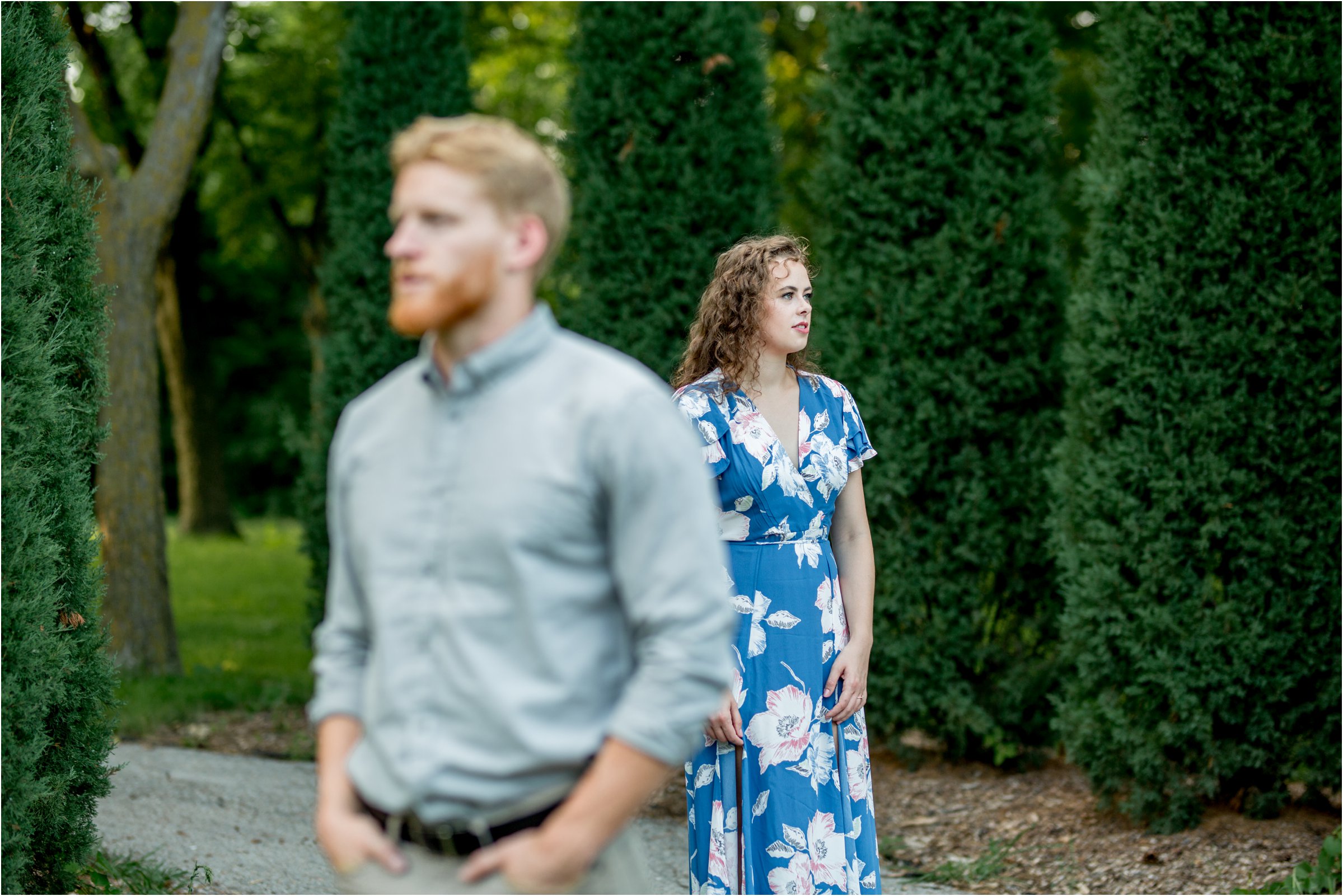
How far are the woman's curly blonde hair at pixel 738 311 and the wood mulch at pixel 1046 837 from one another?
253cm

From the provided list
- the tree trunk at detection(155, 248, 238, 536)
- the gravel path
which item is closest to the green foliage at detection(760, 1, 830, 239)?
the gravel path

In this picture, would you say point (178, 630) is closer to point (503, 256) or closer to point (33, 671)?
point (33, 671)

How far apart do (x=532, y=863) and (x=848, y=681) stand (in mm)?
1888

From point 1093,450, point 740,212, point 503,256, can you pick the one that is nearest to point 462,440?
point 503,256

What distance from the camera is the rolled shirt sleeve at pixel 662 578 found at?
160 cm

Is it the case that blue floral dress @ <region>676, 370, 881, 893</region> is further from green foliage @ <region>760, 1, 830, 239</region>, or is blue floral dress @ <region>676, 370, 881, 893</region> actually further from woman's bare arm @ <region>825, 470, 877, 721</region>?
green foliage @ <region>760, 1, 830, 239</region>

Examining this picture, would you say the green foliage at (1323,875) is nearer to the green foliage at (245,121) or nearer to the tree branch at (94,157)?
the green foliage at (245,121)

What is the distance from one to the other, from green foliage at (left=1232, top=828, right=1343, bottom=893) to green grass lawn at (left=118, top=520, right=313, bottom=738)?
4.12 meters

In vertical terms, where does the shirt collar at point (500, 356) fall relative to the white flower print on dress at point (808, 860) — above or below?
above

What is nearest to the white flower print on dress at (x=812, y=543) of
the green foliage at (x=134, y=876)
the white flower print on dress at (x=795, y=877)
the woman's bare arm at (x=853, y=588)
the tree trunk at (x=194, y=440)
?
the woman's bare arm at (x=853, y=588)

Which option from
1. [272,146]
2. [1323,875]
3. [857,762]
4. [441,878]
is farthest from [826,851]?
[272,146]

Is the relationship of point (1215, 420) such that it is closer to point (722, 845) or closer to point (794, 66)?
point (722, 845)

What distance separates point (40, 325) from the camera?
11.7 ft

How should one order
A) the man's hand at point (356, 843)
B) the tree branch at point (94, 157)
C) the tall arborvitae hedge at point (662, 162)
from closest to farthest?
the man's hand at point (356, 843), the tall arborvitae hedge at point (662, 162), the tree branch at point (94, 157)
